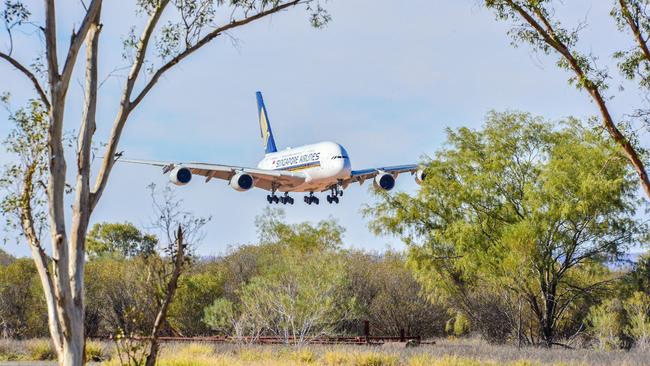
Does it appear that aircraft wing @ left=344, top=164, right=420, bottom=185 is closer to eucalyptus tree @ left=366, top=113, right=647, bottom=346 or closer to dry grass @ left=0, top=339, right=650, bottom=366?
eucalyptus tree @ left=366, top=113, right=647, bottom=346

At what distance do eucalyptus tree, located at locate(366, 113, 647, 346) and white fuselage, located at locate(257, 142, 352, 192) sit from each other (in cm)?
865

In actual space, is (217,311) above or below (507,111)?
below

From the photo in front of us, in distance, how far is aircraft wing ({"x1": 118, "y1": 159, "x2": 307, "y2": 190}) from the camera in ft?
144

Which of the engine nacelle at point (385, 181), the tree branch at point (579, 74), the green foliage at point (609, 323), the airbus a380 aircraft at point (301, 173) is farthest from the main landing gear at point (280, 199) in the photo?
the tree branch at point (579, 74)

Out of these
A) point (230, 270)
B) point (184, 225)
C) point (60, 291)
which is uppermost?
point (230, 270)

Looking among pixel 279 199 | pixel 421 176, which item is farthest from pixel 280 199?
pixel 421 176

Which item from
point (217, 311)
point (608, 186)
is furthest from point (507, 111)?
point (217, 311)

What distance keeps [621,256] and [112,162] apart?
24095mm

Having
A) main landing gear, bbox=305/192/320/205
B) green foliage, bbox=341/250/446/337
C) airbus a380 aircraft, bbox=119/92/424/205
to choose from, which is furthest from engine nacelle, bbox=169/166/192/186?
green foliage, bbox=341/250/446/337

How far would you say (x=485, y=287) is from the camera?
3198cm

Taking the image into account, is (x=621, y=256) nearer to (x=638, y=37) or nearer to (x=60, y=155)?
(x=638, y=37)

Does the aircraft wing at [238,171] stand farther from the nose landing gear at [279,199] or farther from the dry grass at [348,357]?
the dry grass at [348,357]

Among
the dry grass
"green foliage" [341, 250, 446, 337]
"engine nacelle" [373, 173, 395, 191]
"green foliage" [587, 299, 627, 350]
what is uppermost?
"engine nacelle" [373, 173, 395, 191]

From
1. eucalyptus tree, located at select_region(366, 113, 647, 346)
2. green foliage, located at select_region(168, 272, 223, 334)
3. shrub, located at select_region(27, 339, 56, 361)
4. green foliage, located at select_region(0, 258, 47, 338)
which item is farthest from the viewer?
green foliage, located at select_region(168, 272, 223, 334)
